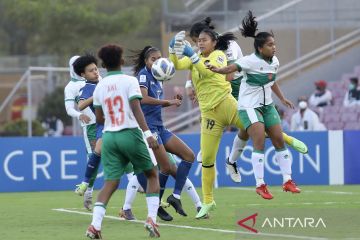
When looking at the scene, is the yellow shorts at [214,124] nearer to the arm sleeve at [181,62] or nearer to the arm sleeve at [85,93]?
the arm sleeve at [181,62]

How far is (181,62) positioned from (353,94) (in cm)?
1432

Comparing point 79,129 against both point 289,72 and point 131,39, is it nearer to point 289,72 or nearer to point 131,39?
point 289,72

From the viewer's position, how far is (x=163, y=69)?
52.7ft

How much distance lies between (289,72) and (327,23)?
1650mm

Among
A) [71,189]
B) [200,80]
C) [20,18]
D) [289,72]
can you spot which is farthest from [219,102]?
[20,18]

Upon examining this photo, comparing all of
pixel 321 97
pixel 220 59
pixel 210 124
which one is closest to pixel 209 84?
pixel 220 59

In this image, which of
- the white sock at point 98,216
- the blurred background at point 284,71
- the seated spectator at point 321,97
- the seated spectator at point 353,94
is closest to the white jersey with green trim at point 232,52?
the white sock at point 98,216

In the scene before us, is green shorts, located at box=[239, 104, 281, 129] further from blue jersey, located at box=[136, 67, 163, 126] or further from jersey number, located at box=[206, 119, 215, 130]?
blue jersey, located at box=[136, 67, 163, 126]

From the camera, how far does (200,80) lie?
16906 millimetres

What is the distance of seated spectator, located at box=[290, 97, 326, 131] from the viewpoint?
28.6 meters

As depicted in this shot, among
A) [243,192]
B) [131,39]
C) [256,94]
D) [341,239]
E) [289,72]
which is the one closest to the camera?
[341,239]

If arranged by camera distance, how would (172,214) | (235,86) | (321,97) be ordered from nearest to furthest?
1. (172,214)
2. (235,86)
3. (321,97)

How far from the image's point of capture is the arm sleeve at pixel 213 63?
54.2 feet

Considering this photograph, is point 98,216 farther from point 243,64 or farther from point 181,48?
point 243,64
